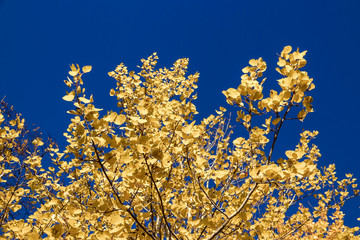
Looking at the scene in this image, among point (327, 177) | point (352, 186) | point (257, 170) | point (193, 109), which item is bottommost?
point (257, 170)

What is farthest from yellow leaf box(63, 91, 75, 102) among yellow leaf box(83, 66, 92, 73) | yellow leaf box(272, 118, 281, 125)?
yellow leaf box(272, 118, 281, 125)

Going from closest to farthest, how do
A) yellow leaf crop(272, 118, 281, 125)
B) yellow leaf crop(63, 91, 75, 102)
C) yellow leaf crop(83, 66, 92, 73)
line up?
yellow leaf crop(63, 91, 75, 102) < yellow leaf crop(83, 66, 92, 73) < yellow leaf crop(272, 118, 281, 125)

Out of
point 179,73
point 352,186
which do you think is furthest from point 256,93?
point 352,186

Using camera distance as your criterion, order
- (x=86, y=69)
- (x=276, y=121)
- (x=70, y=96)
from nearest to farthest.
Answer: (x=70, y=96)
(x=86, y=69)
(x=276, y=121)

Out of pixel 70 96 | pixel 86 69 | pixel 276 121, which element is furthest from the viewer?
pixel 276 121

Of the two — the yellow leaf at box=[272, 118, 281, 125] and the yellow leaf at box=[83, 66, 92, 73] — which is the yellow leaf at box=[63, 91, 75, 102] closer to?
the yellow leaf at box=[83, 66, 92, 73]

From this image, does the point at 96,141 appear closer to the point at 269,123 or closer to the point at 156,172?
the point at 156,172

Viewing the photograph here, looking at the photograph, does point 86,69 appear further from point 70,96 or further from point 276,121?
point 276,121

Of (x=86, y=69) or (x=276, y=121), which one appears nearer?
(x=86, y=69)

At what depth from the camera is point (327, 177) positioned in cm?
479

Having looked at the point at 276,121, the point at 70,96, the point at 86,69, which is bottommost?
the point at 70,96

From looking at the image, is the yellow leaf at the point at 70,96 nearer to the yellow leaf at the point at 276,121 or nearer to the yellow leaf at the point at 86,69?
the yellow leaf at the point at 86,69

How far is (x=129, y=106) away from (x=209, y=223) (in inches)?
94.6

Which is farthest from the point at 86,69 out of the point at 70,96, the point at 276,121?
the point at 276,121
